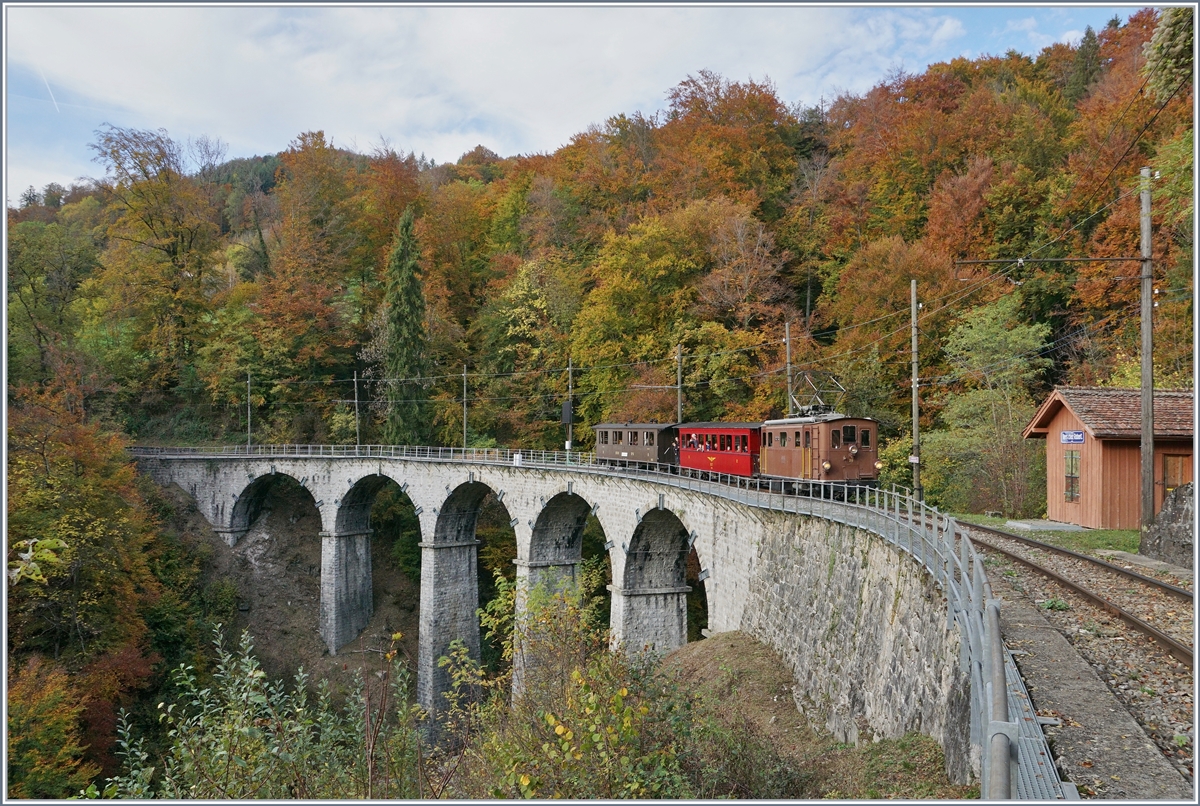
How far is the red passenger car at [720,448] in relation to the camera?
2213 cm

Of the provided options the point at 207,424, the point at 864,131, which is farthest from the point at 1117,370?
the point at 207,424

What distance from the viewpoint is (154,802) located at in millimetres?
7074

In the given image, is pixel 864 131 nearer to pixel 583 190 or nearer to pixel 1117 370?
pixel 583 190

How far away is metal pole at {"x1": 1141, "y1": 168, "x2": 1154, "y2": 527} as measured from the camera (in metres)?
14.3

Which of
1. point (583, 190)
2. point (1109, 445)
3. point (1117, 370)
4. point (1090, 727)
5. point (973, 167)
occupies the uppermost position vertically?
point (583, 190)

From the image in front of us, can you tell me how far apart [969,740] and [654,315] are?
101ft

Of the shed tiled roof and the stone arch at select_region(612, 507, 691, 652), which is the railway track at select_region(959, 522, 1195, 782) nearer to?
the shed tiled roof

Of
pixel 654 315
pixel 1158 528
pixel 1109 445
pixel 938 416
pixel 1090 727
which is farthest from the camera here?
pixel 654 315

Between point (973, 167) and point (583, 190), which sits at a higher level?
point (583, 190)

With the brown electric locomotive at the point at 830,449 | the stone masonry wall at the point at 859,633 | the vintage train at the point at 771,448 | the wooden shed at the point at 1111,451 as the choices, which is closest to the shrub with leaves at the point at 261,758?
the stone masonry wall at the point at 859,633

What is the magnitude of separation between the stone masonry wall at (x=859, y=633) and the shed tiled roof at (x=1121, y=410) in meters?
6.74

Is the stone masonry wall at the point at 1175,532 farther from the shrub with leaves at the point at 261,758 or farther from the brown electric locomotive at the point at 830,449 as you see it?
the shrub with leaves at the point at 261,758

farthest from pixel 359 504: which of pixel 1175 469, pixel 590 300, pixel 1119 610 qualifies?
pixel 1119 610

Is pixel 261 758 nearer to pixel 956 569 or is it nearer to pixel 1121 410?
pixel 956 569
